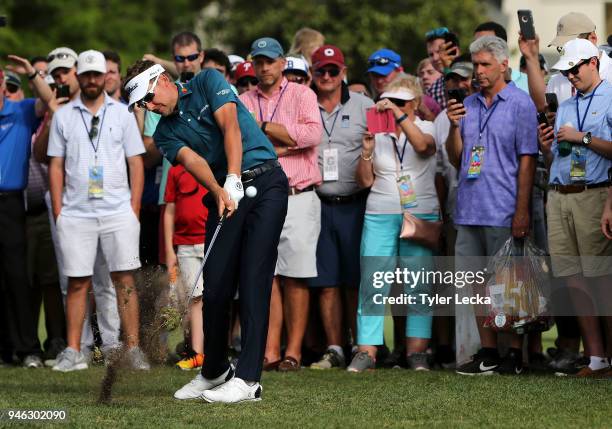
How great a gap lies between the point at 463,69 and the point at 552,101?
1166mm

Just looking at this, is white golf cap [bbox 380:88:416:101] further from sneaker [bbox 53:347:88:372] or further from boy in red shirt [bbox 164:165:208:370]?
sneaker [bbox 53:347:88:372]

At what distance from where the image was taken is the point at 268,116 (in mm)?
10938

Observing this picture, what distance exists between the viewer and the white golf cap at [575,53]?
9.62 m

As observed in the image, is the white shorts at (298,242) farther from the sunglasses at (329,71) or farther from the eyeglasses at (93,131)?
the eyeglasses at (93,131)

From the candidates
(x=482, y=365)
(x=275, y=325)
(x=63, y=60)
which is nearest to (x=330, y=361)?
(x=275, y=325)

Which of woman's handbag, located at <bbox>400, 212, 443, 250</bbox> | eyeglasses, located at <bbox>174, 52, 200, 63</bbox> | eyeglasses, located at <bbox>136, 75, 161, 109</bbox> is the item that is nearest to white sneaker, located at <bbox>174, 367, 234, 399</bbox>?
eyeglasses, located at <bbox>136, 75, 161, 109</bbox>

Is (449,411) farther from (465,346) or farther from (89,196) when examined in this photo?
(89,196)

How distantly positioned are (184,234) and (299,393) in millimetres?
2663

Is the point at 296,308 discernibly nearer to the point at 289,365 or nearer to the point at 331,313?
the point at 331,313

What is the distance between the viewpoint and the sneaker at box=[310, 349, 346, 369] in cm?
1084

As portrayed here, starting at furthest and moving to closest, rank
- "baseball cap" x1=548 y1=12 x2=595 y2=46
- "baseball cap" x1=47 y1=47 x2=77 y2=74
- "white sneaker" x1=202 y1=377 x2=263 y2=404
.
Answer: "baseball cap" x1=47 y1=47 x2=77 y2=74, "baseball cap" x1=548 y1=12 x2=595 y2=46, "white sneaker" x1=202 y1=377 x2=263 y2=404

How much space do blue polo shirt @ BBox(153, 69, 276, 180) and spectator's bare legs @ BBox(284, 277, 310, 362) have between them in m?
2.63

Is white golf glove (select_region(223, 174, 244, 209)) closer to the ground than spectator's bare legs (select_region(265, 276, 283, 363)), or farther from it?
farther from it

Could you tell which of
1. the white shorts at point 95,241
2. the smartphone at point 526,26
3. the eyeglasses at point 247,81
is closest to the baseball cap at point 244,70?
the eyeglasses at point 247,81
